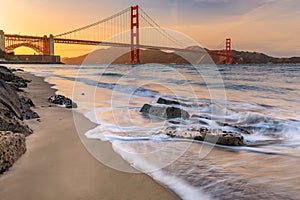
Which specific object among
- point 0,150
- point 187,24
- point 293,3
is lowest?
point 0,150

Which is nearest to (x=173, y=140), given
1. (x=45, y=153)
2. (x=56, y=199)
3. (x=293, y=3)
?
(x=45, y=153)

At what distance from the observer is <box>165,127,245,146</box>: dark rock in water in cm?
286

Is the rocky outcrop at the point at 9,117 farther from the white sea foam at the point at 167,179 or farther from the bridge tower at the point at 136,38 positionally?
the bridge tower at the point at 136,38

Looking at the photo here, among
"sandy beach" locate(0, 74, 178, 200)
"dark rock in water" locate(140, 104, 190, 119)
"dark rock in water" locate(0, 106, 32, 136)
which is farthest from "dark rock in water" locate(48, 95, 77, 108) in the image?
"sandy beach" locate(0, 74, 178, 200)

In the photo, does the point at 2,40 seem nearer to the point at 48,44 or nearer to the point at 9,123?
the point at 48,44

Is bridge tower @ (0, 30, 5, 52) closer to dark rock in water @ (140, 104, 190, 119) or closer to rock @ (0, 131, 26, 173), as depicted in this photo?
dark rock in water @ (140, 104, 190, 119)

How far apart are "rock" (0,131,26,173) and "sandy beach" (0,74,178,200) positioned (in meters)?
0.04

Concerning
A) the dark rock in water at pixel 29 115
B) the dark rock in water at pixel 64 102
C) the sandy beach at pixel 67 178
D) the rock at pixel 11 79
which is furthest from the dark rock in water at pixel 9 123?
the rock at pixel 11 79

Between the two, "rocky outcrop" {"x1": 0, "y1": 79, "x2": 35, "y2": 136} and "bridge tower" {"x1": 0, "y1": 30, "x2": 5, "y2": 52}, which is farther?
"bridge tower" {"x1": 0, "y1": 30, "x2": 5, "y2": 52}

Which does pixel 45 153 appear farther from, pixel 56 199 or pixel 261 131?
pixel 261 131

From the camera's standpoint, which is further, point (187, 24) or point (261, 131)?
point (187, 24)

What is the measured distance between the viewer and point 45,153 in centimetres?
237

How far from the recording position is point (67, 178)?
73.2 inches

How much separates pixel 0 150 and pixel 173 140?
1.79m
